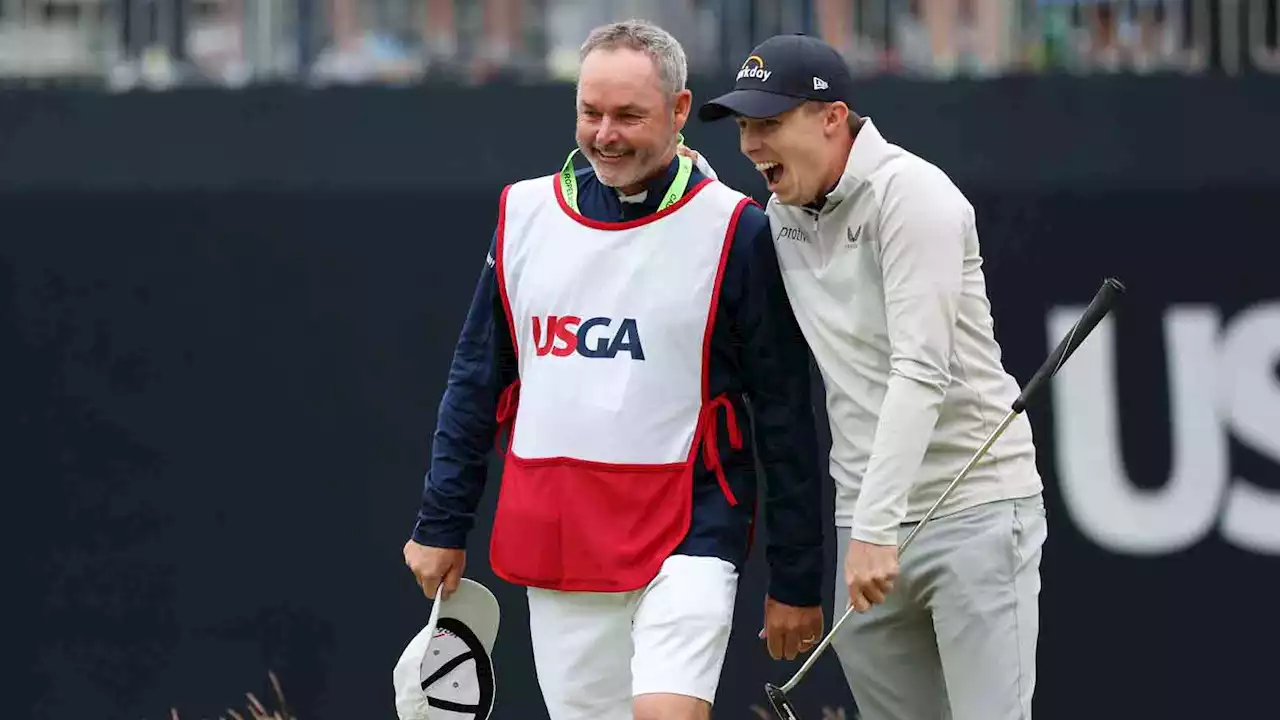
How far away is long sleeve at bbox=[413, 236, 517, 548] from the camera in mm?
4039

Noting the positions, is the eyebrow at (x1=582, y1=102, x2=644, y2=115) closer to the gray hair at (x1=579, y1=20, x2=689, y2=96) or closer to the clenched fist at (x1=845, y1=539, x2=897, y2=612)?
the gray hair at (x1=579, y1=20, x2=689, y2=96)

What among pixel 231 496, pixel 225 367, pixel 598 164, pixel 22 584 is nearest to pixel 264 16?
pixel 225 367

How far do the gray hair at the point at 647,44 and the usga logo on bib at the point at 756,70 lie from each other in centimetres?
14

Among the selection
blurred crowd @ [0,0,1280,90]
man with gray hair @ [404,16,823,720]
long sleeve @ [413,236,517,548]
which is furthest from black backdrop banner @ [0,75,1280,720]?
man with gray hair @ [404,16,823,720]

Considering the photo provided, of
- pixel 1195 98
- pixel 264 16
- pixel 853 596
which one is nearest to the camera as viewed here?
pixel 853 596

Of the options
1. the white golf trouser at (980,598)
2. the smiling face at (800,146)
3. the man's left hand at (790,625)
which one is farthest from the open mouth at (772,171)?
the man's left hand at (790,625)

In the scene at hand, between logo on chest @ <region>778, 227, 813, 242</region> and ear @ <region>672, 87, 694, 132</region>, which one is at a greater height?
ear @ <region>672, 87, 694, 132</region>

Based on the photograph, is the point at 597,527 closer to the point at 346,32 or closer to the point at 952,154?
the point at 952,154

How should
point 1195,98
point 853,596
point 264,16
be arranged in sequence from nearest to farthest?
point 853,596 < point 1195,98 < point 264,16

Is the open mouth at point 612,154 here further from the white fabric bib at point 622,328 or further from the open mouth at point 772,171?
the open mouth at point 772,171

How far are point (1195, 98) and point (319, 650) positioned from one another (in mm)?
3129

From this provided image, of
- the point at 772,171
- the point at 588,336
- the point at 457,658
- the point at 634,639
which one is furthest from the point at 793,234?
the point at 457,658

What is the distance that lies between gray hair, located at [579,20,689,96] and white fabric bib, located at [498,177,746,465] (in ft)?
0.81

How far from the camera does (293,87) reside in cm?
579
